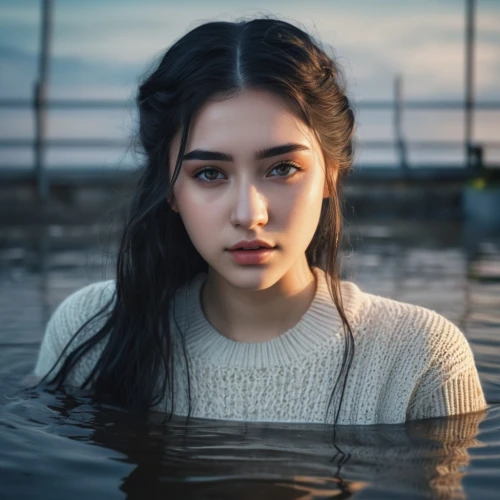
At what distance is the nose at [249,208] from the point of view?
7.79 feet

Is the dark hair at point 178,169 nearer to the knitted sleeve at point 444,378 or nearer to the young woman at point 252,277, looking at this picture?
the young woman at point 252,277

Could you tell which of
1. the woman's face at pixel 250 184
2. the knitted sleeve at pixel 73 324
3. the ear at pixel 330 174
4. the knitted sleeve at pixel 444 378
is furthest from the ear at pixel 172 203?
the knitted sleeve at pixel 444 378

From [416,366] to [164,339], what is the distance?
0.74 meters

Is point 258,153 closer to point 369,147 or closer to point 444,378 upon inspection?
point 444,378

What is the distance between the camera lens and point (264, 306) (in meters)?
2.78

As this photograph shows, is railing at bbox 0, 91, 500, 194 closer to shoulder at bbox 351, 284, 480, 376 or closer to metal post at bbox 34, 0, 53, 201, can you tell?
metal post at bbox 34, 0, 53, 201

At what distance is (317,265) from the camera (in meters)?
2.93

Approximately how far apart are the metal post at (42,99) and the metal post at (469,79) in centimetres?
578

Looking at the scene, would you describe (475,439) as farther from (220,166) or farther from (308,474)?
(220,166)

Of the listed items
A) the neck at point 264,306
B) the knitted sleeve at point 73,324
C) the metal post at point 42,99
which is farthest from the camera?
the metal post at point 42,99

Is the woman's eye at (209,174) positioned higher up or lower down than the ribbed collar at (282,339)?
higher up

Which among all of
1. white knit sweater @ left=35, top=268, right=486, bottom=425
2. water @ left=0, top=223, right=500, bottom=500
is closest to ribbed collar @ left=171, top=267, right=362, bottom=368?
white knit sweater @ left=35, top=268, right=486, bottom=425

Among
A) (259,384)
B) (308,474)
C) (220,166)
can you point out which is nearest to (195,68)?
(220,166)

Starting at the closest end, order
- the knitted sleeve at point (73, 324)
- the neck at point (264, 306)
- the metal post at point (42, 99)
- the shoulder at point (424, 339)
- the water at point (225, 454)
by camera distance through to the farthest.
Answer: the water at point (225, 454) < the shoulder at point (424, 339) < the neck at point (264, 306) < the knitted sleeve at point (73, 324) < the metal post at point (42, 99)
